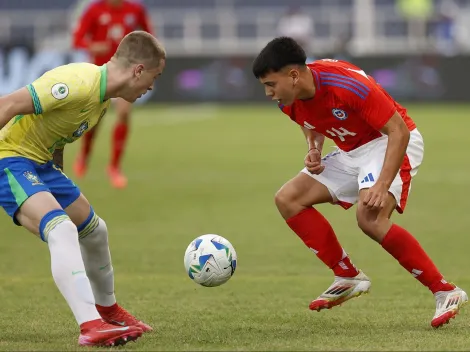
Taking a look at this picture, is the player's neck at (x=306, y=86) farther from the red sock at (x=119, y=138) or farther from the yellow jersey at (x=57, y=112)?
the red sock at (x=119, y=138)

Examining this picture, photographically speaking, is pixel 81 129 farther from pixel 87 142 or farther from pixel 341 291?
pixel 87 142

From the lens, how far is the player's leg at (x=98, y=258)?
18.9 feet

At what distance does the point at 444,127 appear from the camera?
66.9ft

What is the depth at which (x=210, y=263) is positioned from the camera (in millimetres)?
6039

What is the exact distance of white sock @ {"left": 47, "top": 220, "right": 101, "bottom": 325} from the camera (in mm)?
5133

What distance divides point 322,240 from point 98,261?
4.64 ft

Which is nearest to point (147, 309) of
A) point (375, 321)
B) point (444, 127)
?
point (375, 321)

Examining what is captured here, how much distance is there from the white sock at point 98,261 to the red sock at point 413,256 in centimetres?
160

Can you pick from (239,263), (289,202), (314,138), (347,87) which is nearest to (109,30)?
(239,263)

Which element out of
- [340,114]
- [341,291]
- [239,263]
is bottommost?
[239,263]

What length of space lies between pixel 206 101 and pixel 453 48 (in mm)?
7792

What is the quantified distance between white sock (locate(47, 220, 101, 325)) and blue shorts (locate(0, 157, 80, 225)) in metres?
0.29

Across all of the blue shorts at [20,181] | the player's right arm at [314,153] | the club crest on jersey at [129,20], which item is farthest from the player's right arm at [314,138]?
the club crest on jersey at [129,20]

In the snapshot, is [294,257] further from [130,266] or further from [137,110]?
[137,110]
